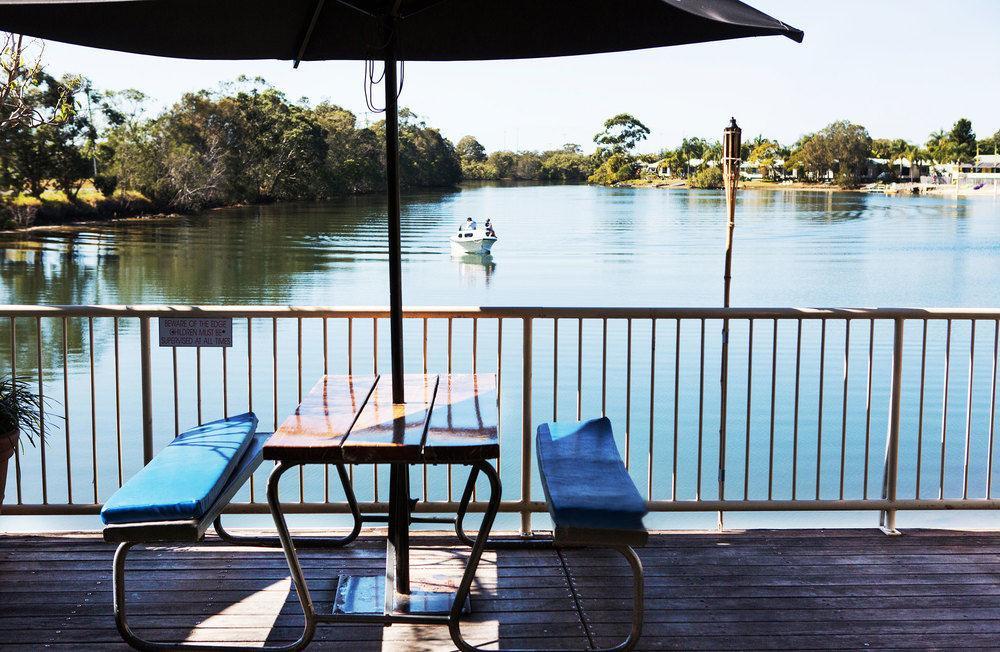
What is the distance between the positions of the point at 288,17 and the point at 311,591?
2029mm

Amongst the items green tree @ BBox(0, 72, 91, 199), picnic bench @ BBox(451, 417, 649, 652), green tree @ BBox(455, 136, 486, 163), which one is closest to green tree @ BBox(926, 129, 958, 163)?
green tree @ BBox(455, 136, 486, 163)

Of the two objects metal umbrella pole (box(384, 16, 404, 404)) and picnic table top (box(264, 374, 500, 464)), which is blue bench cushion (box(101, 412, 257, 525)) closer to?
picnic table top (box(264, 374, 500, 464))

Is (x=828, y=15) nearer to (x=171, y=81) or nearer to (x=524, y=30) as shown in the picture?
(x=171, y=81)

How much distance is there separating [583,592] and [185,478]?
1437 mm

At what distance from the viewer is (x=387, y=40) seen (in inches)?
120

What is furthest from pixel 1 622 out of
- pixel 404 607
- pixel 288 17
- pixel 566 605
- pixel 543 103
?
pixel 543 103

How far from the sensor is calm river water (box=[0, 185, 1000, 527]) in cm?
1791

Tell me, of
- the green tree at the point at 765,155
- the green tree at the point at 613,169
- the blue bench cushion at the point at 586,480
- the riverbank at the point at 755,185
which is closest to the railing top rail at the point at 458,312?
the blue bench cushion at the point at 586,480

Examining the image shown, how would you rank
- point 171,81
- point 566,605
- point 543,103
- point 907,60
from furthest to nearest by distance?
1. point 543,103
2. point 907,60
3. point 171,81
4. point 566,605

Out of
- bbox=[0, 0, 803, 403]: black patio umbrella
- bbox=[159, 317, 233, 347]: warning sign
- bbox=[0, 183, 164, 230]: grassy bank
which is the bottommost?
bbox=[159, 317, 233, 347]: warning sign

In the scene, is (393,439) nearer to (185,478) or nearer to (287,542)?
(287,542)

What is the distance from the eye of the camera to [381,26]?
3.07 meters

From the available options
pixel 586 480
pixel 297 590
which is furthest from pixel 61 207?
pixel 586 480

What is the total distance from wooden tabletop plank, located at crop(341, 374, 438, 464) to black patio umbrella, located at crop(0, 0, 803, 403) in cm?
10
